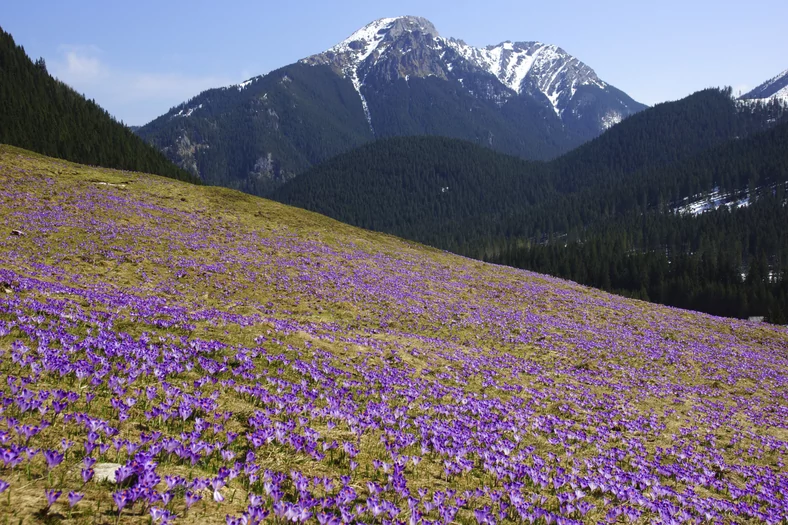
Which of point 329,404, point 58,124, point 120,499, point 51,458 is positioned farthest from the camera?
point 58,124

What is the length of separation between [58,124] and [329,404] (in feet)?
375

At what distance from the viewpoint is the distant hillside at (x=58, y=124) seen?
279ft

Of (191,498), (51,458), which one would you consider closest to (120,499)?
(191,498)

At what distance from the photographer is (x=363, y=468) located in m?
5.95

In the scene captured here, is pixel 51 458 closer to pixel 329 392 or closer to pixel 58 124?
pixel 329 392

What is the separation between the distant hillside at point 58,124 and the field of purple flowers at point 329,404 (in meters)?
75.2

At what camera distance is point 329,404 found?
7785 mm

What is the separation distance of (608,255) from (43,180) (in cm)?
14366

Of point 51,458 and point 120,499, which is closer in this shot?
point 120,499

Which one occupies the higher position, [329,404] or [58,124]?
[58,124]

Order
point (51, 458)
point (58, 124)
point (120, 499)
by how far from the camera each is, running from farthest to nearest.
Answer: point (58, 124)
point (51, 458)
point (120, 499)

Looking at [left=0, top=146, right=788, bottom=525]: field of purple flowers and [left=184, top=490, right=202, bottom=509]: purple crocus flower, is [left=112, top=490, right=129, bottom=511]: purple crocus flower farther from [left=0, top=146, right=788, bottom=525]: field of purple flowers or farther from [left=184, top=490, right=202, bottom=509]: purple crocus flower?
[left=184, top=490, right=202, bottom=509]: purple crocus flower

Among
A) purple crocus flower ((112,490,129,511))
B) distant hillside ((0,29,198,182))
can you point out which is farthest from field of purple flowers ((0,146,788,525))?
distant hillside ((0,29,198,182))

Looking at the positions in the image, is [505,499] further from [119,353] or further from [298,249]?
[298,249]
